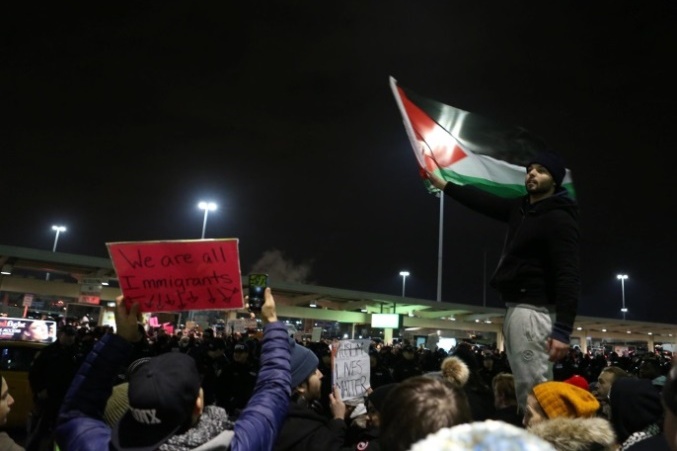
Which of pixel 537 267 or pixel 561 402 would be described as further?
pixel 537 267

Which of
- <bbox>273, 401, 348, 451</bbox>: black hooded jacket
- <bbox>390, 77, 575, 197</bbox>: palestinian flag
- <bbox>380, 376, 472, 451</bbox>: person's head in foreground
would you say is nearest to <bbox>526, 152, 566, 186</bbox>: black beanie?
<bbox>390, 77, 575, 197</bbox>: palestinian flag

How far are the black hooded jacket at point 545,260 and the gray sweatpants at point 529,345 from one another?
0.08 m

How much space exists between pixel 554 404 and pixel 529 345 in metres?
0.37

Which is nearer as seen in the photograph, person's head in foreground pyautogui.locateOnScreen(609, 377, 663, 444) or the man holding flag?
the man holding flag

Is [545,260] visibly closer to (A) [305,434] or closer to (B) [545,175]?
(B) [545,175]

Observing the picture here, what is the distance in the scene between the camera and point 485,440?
3.81ft

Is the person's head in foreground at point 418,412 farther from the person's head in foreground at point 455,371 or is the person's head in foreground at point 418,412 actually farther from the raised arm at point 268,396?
the person's head in foreground at point 455,371

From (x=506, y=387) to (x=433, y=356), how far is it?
1649 cm

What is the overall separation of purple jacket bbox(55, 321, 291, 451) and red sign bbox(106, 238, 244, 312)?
543mm

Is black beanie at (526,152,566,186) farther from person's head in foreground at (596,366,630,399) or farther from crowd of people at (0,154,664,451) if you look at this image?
person's head in foreground at (596,366,630,399)

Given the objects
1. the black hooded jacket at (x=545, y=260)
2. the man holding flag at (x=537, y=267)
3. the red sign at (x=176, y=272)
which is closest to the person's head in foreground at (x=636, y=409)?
the man holding flag at (x=537, y=267)

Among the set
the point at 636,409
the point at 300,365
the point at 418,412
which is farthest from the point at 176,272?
the point at 636,409

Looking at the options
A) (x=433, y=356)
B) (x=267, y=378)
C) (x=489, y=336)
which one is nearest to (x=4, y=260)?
(x=433, y=356)

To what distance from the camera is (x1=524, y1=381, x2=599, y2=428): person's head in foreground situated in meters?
3.27
